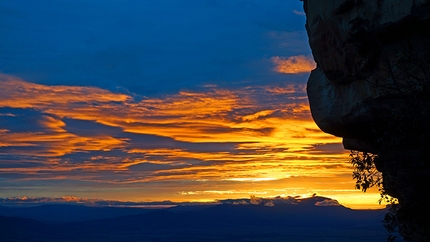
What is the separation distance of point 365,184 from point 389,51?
5.84m

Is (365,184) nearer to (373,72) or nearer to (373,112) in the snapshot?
(373,112)

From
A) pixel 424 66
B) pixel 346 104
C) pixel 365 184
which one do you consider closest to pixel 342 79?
pixel 346 104

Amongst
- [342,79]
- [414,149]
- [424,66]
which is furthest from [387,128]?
[342,79]

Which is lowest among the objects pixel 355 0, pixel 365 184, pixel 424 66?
pixel 365 184

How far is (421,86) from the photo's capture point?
2091 centimetres

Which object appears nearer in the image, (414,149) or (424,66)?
(424,66)

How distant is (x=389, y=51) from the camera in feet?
78.1

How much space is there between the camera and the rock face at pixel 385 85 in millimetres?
20859

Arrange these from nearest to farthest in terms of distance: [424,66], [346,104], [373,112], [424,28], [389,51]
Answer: [424,66]
[424,28]
[389,51]
[373,112]
[346,104]

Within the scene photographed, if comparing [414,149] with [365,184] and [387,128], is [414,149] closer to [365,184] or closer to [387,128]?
[387,128]

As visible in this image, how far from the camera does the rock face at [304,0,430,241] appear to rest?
68.4 feet

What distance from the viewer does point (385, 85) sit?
22.8 metres

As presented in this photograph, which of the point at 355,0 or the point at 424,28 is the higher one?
the point at 355,0

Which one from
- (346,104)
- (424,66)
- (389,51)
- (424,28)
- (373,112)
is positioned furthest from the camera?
(346,104)
